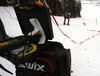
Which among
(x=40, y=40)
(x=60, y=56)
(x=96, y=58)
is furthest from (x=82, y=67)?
(x=40, y=40)

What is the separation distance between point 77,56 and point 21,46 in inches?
52.8

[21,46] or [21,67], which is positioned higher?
[21,46]

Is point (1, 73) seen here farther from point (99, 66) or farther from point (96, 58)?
point (96, 58)

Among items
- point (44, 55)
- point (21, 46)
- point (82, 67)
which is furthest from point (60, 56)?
point (82, 67)

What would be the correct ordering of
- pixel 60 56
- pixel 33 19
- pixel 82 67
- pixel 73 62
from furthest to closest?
1. pixel 73 62
2. pixel 82 67
3. pixel 33 19
4. pixel 60 56

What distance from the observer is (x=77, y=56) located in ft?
5.94

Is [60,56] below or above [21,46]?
below

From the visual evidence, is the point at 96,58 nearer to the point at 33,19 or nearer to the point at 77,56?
the point at 77,56

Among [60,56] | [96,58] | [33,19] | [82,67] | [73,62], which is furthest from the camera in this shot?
[96,58]

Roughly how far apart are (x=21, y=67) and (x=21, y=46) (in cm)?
23

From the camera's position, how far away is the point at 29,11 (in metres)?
1.05

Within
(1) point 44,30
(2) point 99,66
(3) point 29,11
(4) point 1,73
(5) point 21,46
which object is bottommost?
(2) point 99,66

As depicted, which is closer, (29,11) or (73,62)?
(29,11)

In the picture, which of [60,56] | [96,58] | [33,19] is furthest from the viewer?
[96,58]
